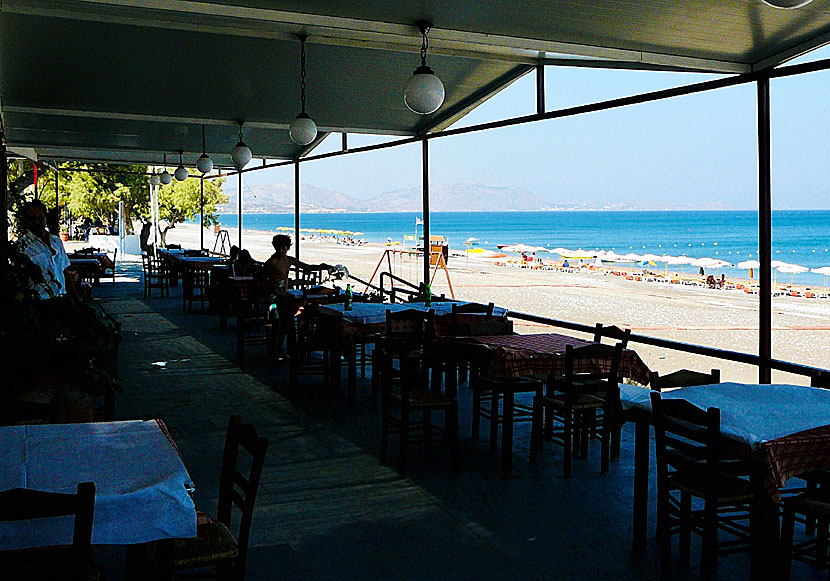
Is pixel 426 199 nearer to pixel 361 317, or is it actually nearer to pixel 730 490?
pixel 361 317

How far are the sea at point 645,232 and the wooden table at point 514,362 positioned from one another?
38690 millimetres

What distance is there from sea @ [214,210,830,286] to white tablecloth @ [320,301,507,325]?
37.3 meters

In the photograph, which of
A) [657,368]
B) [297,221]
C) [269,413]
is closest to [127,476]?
[269,413]

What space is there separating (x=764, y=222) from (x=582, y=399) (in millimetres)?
1637

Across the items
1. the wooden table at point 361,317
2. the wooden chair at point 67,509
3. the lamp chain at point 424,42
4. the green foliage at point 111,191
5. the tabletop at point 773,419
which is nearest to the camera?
the wooden chair at point 67,509

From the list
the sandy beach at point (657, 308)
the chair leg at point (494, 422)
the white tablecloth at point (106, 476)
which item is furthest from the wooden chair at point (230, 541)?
the sandy beach at point (657, 308)

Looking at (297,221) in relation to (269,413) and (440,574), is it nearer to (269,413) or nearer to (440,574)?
(269,413)

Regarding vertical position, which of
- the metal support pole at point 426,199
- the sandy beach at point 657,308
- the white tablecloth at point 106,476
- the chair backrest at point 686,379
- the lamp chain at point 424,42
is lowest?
the sandy beach at point 657,308

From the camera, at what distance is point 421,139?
9.96 m

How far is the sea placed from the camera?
50.1 meters

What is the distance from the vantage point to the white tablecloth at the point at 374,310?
21.9ft

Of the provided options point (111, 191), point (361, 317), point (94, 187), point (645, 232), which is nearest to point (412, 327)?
point (361, 317)

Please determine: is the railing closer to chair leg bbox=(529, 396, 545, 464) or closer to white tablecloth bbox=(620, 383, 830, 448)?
white tablecloth bbox=(620, 383, 830, 448)

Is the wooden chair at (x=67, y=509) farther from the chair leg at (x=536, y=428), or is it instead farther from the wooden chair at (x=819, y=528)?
the chair leg at (x=536, y=428)
